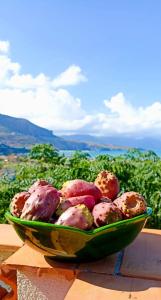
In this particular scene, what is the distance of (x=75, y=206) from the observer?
138 centimetres

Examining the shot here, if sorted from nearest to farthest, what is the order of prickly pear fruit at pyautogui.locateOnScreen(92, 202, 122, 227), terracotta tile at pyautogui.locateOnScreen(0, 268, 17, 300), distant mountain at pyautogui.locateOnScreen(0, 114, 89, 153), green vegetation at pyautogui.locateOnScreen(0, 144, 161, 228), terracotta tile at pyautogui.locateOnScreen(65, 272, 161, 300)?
terracotta tile at pyautogui.locateOnScreen(65, 272, 161, 300) → prickly pear fruit at pyautogui.locateOnScreen(92, 202, 122, 227) → terracotta tile at pyautogui.locateOnScreen(0, 268, 17, 300) → green vegetation at pyautogui.locateOnScreen(0, 144, 161, 228) → distant mountain at pyautogui.locateOnScreen(0, 114, 89, 153)

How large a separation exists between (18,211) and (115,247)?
33 cm

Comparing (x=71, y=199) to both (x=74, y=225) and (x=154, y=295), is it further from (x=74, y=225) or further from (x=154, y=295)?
(x=154, y=295)

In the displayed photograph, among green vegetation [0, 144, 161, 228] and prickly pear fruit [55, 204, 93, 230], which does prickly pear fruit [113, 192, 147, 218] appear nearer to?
prickly pear fruit [55, 204, 93, 230]

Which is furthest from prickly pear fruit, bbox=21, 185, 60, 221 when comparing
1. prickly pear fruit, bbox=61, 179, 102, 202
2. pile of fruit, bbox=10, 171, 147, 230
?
prickly pear fruit, bbox=61, 179, 102, 202

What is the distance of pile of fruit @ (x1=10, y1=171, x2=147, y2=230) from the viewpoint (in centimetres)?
135

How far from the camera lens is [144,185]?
2.94 meters

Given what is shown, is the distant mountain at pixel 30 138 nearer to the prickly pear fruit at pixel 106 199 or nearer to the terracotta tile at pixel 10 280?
the terracotta tile at pixel 10 280

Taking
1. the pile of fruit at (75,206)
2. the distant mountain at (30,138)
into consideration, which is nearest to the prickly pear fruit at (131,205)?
the pile of fruit at (75,206)

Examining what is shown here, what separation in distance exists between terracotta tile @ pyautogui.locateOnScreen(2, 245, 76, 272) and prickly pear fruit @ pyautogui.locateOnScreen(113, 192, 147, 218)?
245mm

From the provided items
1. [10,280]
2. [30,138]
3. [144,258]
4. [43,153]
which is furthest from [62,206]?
[30,138]

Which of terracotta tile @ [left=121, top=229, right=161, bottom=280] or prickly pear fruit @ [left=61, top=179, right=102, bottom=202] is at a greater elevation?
prickly pear fruit @ [left=61, top=179, right=102, bottom=202]

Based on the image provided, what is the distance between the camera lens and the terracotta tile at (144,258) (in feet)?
4.65

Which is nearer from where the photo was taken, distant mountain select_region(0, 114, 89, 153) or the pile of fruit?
the pile of fruit
